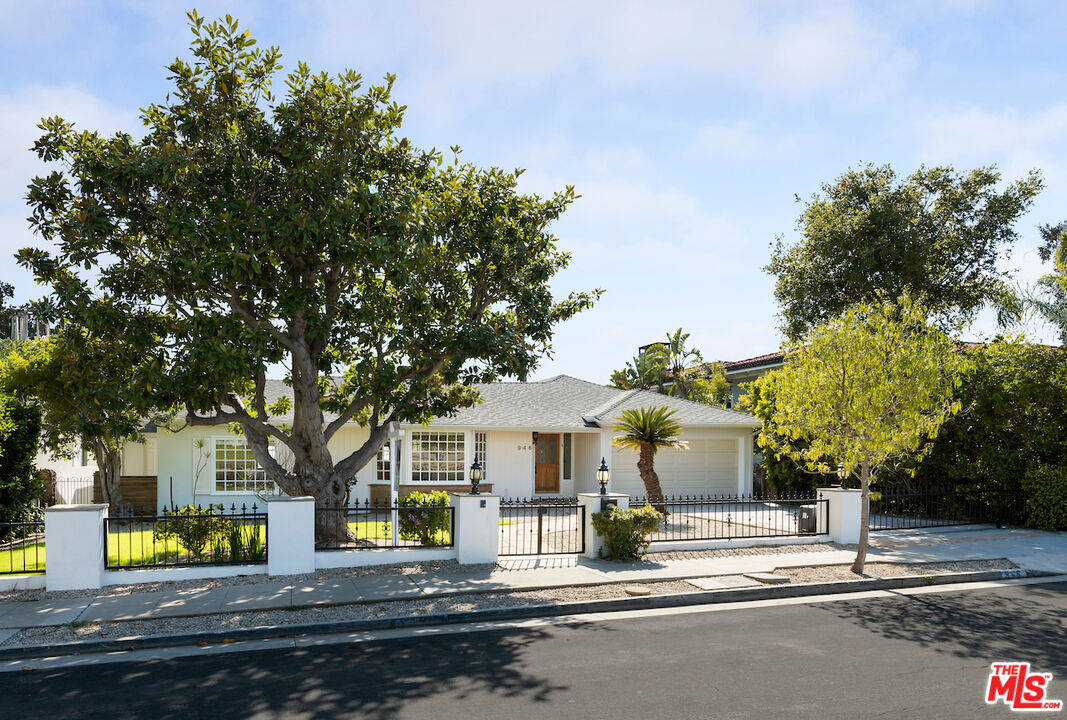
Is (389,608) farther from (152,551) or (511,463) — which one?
(511,463)

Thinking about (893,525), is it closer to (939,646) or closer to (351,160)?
(939,646)

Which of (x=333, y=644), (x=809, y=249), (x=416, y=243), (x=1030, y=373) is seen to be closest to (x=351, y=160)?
(x=416, y=243)

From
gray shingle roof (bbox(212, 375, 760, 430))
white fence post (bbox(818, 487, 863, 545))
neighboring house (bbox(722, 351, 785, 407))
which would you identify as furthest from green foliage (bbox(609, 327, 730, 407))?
white fence post (bbox(818, 487, 863, 545))

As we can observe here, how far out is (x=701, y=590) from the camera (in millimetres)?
10945

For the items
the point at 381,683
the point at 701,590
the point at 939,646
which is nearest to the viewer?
the point at 381,683

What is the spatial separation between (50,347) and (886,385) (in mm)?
16365

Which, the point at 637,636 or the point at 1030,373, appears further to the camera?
the point at 1030,373

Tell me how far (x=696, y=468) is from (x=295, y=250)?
17065 millimetres

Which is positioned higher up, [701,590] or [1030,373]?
[1030,373]

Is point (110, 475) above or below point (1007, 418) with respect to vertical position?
below

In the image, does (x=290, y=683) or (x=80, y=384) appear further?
(x=80, y=384)

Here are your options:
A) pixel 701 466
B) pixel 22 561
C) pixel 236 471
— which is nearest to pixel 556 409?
pixel 701 466

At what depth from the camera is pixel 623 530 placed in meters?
13.1

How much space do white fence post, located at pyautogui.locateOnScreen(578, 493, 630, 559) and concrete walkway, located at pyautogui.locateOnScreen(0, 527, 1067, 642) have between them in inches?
11.8
